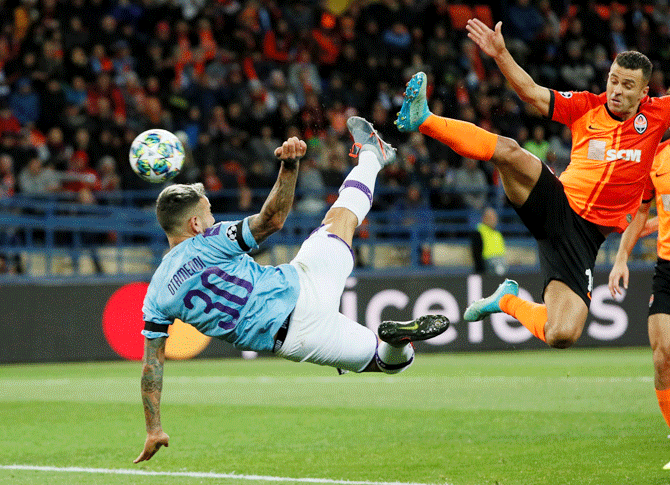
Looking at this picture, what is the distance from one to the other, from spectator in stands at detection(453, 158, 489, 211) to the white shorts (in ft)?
36.3

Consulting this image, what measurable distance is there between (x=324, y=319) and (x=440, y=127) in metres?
1.58

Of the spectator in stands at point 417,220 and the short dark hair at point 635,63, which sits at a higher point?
the short dark hair at point 635,63

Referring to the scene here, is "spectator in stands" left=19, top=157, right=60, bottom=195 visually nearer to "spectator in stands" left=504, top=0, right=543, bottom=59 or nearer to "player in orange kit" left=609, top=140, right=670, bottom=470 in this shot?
"spectator in stands" left=504, top=0, right=543, bottom=59

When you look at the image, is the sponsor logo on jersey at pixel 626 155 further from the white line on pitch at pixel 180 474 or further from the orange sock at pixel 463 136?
the white line on pitch at pixel 180 474

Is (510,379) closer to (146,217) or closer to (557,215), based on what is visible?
(557,215)

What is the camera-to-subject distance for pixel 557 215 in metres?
6.36

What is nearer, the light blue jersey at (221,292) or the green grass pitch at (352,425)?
the light blue jersey at (221,292)

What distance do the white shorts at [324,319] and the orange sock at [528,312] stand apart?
1.46 m

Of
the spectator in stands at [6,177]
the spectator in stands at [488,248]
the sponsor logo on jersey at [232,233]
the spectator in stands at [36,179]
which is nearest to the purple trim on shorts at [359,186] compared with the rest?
the sponsor logo on jersey at [232,233]

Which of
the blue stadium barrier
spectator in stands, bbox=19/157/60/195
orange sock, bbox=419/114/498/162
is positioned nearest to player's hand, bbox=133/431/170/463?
orange sock, bbox=419/114/498/162

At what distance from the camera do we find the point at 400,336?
543 cm

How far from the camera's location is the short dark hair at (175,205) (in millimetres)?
5186

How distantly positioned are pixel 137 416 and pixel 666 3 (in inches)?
628

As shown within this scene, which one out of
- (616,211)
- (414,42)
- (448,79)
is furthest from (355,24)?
(616,211)
